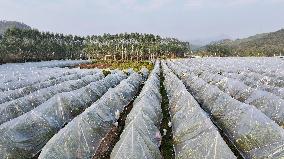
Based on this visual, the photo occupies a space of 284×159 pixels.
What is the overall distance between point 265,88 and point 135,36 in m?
111

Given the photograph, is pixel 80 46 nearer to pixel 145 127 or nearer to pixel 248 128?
pixel 145 127

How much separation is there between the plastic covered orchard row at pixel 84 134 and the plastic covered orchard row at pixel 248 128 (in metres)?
6.77

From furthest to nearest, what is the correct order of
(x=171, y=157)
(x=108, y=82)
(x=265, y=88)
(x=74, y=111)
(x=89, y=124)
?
(x=108, y=82)
(x=265, y=88)
(x=74, y=111)
(x=89, y=124)
(x=171, y=157)

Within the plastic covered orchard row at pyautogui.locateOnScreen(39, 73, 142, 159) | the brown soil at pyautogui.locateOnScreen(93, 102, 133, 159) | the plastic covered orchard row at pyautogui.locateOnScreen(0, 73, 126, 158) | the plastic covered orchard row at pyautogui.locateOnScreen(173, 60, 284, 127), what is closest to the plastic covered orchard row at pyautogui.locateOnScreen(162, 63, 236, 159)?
the brown soil at pyautogui.locateOnScreen(93, 102, 133, 159)

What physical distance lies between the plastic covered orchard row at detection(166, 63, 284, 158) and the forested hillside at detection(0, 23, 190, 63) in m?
83.7

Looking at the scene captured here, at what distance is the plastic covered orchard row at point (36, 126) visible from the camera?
663 inches

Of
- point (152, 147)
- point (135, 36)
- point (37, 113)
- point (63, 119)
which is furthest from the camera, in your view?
point (135, 36)

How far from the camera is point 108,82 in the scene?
38.2 m

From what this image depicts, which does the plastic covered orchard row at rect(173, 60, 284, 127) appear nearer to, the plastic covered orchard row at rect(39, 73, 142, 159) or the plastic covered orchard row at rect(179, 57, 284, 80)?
the plastic covered orchard row at rect(179, 57, 284, 80)

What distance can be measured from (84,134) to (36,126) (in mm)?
3175

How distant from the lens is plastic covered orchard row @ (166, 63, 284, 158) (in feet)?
49.1

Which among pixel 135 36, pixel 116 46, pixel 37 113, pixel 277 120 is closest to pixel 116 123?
pixel 37 113

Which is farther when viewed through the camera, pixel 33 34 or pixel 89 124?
pixel 33 34

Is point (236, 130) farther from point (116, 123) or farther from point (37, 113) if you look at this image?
point (37, 113)
